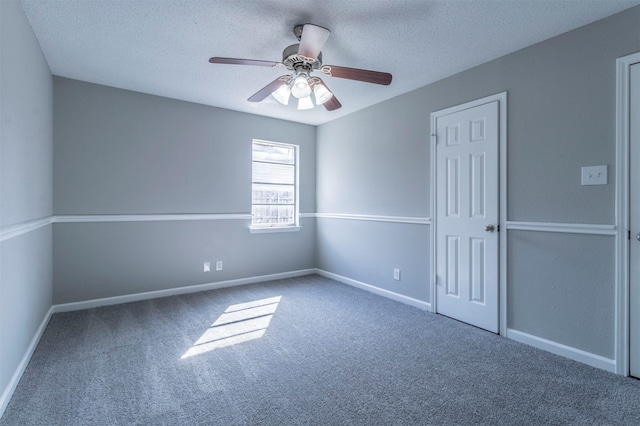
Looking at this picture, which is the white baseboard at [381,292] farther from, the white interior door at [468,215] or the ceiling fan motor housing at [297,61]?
the ceiling fan motor housing at [297,61]

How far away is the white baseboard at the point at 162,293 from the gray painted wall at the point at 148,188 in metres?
0.06

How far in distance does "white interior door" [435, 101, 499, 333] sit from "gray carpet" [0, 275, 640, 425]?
252 millimetres

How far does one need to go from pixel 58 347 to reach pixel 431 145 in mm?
3684

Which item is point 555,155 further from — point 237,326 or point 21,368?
point 21,368

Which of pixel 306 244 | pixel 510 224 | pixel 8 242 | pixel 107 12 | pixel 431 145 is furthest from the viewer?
pixel 306 244

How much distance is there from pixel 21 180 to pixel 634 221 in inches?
156

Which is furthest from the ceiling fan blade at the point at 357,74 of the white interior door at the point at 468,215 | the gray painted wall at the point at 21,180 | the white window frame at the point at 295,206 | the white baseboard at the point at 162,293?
the white baseboard at the point at 162,293

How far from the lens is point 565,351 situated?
2385 mm

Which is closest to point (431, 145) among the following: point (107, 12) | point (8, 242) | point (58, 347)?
point (107, 12)

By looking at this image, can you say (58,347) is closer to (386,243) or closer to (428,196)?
(386,243)

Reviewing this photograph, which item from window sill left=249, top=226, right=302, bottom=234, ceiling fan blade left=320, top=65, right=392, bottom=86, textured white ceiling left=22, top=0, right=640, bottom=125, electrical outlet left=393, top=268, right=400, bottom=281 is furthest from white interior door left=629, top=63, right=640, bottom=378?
window sill left=249, top=226, right=302, bottom=234

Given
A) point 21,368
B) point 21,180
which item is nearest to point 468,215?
point 21,180

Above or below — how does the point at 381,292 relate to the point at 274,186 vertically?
below

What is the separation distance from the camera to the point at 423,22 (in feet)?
7.38
